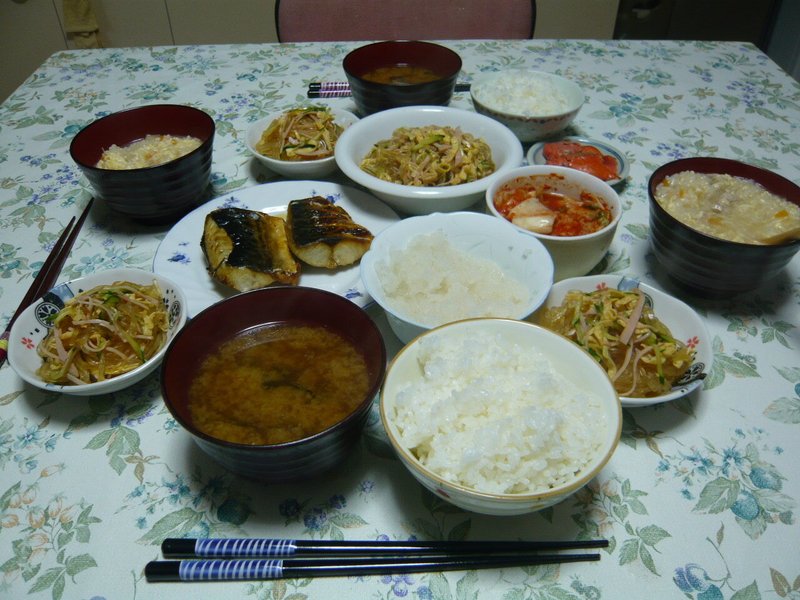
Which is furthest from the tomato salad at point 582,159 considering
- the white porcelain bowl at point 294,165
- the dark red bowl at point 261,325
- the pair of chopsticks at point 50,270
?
the pair of chopsticks at point 50,270

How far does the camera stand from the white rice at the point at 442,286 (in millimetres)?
1516

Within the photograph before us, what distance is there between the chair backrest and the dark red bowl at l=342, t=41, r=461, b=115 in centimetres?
96

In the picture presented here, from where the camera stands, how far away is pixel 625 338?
4.72 feet

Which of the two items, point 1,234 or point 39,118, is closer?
point 1,234

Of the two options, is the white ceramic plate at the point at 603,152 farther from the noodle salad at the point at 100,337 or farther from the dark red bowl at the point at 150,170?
the noodle salad at the point at 100,337

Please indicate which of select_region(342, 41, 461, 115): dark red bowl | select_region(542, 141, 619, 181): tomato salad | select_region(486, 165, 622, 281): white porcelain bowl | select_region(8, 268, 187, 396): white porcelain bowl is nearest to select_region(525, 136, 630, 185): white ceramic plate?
select_region(542, 141, 619, 181): tomato salad

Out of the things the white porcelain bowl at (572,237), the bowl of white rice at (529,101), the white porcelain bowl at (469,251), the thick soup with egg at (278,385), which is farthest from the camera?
the bowl of white rice at (529,101)

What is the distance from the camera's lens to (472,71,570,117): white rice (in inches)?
97.1

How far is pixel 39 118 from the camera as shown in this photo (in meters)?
2.67

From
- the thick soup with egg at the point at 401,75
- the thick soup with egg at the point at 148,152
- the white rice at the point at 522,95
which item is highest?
the thick soup with egg at the point at 401,75

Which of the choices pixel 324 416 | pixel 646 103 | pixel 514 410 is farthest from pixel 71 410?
pixel 646 103

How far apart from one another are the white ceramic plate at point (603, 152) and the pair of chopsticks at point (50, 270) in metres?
1.75

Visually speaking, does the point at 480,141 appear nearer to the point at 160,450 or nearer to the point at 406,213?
the point at 406,213

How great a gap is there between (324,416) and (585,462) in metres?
0.56
